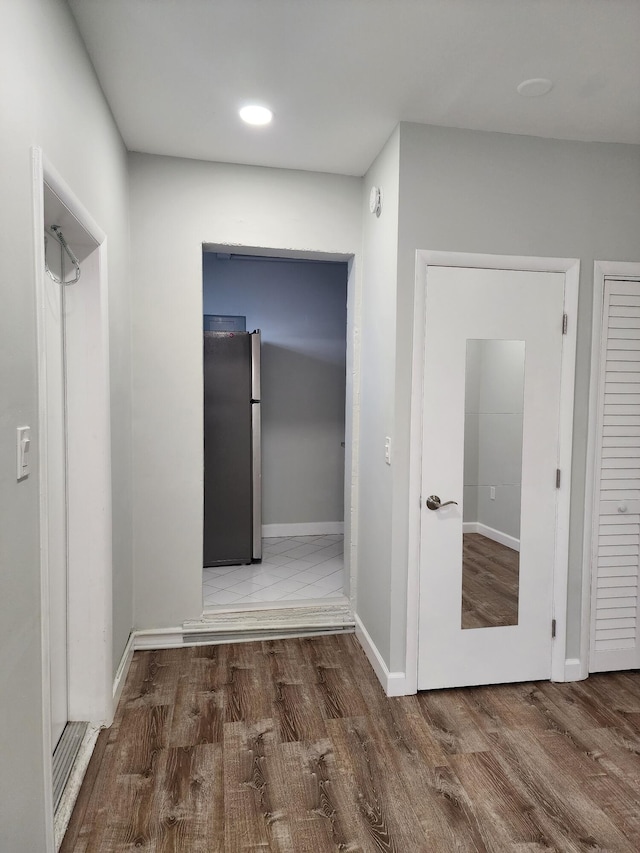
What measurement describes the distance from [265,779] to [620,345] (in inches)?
96.3

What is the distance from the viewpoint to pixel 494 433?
258cm

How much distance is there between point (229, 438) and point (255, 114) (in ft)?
7.34

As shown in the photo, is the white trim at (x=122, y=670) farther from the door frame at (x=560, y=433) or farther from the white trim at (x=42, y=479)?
the door frame at (x=560, y=433)

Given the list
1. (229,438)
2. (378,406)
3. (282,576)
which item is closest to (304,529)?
(282,576)

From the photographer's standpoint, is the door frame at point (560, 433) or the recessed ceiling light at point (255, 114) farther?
the door frame at point (560, 433)

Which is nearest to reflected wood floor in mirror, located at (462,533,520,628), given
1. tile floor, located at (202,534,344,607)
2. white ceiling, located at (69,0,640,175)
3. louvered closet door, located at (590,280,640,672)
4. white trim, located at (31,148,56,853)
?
louvered closet door, located at (590,280,640,672)

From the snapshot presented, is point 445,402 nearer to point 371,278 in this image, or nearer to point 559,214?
point 371,278

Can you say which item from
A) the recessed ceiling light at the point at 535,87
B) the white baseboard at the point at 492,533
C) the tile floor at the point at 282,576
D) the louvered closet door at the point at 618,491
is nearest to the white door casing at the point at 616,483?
the louvered closet door at the point at 618,491

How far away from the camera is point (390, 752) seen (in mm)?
2123

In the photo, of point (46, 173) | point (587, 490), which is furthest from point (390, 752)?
point (46, 173)

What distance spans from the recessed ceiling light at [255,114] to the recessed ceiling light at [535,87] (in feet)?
3.38

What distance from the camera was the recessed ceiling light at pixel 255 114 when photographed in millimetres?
2320

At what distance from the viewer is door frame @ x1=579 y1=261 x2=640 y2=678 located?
8.58 feet

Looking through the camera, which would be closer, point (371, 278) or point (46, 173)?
point (46, 173)
